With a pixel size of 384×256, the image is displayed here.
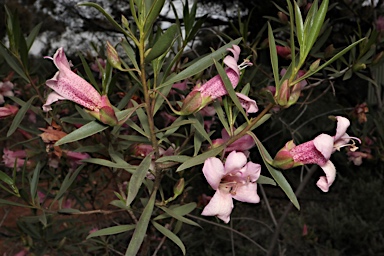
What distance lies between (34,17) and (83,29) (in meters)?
3.45

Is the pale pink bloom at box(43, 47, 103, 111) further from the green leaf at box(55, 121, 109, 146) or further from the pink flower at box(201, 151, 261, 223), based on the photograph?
the pink flower at box(201, 151, 261, 223)

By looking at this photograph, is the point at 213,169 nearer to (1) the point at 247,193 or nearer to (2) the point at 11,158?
(1) the point at 247,193

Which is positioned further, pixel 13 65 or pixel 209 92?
pixel 13 65

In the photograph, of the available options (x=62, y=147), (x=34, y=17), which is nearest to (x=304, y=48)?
(x=62, y=147)

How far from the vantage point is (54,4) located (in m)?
3.97

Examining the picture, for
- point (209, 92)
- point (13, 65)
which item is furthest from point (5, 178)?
point (209, 92)

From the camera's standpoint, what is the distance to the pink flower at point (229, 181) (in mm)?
480

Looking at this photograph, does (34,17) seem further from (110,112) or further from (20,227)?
(110,112)

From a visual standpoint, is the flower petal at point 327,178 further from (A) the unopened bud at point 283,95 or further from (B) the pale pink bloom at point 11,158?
(B) the pale pink bloom at point 11,158

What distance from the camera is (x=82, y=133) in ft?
1.61

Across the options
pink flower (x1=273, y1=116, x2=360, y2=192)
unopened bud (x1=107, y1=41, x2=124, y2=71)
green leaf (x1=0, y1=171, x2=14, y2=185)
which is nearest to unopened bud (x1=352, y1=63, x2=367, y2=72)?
pink flower (x1=273, y1=116, x2=360, y2=192)

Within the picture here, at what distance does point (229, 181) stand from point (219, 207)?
40mm

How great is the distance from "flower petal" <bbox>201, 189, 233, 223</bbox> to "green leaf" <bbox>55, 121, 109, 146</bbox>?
144 millimetres

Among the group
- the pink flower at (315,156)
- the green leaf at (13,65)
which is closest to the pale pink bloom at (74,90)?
the pink flower at (315,156)
